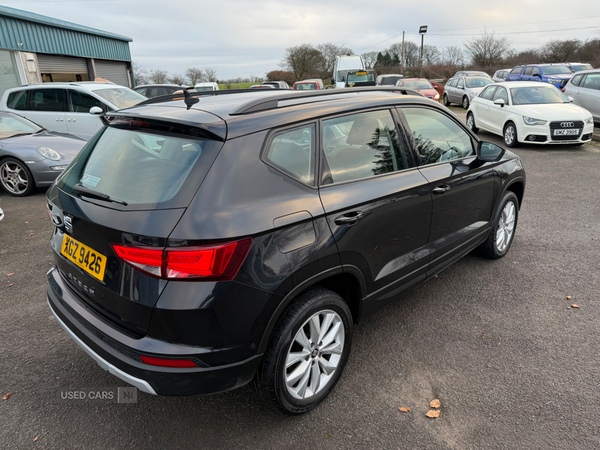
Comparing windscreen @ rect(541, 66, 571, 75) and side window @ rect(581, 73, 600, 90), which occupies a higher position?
windscreen @ rect(541, 66, 571, 75)

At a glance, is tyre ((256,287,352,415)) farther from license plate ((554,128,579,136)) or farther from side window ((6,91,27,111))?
side window ((6,91,27,111))

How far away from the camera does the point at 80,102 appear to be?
29.6ft

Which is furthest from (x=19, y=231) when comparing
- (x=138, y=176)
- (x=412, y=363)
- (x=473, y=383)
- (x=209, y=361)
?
(x=473, y=383)

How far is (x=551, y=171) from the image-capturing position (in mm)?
8188

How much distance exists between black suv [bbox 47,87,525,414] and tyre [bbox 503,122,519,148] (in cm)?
874

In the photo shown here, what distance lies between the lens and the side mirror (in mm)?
3658

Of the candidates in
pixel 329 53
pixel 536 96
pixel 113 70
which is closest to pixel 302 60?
pixel 329 53

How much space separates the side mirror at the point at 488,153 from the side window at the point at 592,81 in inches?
439

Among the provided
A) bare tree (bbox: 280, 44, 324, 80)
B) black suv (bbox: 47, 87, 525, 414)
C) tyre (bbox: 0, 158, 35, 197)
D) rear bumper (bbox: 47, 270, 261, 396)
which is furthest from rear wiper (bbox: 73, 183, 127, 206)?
bare tree (bbox: 280, 44, 324, 80)

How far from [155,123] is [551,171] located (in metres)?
8.27

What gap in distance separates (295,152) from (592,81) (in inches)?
541

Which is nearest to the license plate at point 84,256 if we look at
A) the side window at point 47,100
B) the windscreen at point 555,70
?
the side window at point 47,100

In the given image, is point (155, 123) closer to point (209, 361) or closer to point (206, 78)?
point (209, 361)

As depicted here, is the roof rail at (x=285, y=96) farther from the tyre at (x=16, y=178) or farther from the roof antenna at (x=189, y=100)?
the tyre at (x=16, y=178)
